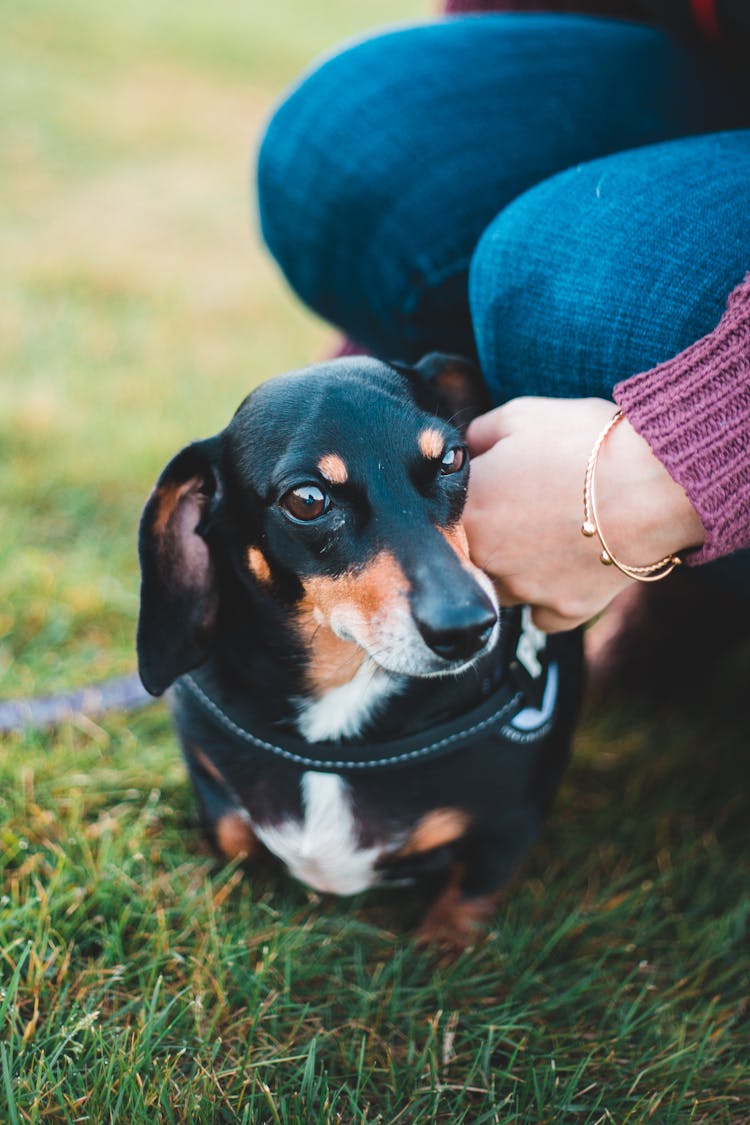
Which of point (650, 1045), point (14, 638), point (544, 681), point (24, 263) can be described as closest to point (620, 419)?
point (544, 681)

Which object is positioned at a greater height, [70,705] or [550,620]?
[550,620]

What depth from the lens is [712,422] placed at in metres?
1.34

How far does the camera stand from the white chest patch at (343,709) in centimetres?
160

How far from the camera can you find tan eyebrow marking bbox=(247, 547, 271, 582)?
1540 millimetres

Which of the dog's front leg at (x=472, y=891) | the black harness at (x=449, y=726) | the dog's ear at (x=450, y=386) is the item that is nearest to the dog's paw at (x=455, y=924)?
the dog's front leg at (x=472, y=891)

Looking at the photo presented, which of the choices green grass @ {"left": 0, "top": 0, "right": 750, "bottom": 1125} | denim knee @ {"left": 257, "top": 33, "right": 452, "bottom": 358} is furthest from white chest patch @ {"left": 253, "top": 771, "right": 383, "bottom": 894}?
denim knee @ {"left": 257, "top": 33, "right": 452, "bottom": 358}

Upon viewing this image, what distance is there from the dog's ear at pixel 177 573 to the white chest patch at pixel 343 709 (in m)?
0.20

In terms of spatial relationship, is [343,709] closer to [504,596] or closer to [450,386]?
[504,596]

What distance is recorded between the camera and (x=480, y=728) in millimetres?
1555

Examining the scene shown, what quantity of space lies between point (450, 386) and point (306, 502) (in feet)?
1.45

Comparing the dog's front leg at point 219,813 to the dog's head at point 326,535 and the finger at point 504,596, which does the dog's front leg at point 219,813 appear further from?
the finger at point 504,596

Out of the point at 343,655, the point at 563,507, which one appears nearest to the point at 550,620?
the point at 563,507

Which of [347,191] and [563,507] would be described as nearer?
[563,507]

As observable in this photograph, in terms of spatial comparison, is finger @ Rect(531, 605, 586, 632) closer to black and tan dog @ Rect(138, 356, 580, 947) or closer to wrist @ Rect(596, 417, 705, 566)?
black and tan dog @ Rect(138, 356, 580, 947)
